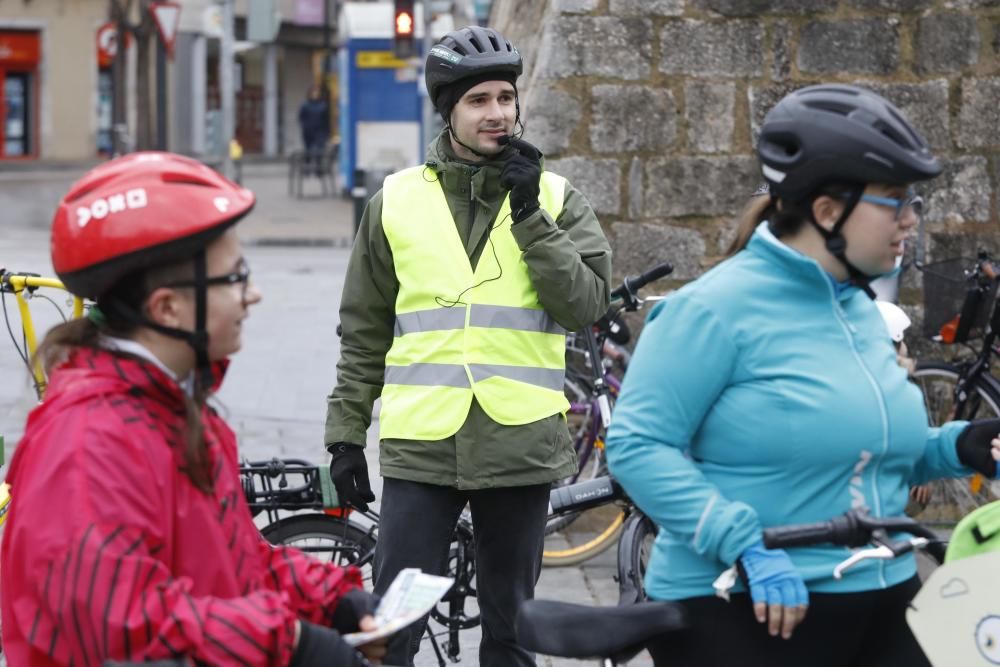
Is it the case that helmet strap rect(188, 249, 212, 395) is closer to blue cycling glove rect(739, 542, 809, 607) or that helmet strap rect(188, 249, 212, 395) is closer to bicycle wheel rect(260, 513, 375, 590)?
blue cycling glove rect(739, 542, 809, 607)

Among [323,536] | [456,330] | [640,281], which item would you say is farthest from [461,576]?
[640,281]

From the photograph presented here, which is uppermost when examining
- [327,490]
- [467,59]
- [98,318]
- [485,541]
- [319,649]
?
[467,59]

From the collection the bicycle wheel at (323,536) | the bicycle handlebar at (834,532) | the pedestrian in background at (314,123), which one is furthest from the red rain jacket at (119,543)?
the pedestrian in background at (314,123)

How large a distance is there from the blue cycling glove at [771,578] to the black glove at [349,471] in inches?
69.7

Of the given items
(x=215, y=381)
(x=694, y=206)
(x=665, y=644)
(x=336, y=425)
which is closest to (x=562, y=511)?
(x=336, y=425)

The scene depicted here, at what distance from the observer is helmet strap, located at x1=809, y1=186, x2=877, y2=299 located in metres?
2.84

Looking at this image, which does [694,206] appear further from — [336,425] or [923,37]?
[336,425]

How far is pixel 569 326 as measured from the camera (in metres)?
4.14

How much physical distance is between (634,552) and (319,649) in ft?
10.5

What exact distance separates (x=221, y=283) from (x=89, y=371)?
0.23 metres

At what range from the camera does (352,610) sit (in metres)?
2.68

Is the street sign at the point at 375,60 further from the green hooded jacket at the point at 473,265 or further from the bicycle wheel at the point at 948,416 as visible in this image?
the green hooded jacket at the point at 473,265

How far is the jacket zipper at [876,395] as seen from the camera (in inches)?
112

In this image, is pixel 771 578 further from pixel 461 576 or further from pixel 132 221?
pixel 461 576
